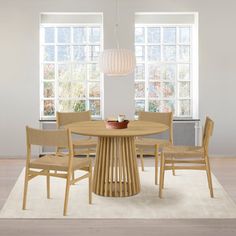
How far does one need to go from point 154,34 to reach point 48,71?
1651 mm

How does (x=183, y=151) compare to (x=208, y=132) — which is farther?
(x=183, y=151)

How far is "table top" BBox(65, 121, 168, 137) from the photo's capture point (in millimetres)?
4614

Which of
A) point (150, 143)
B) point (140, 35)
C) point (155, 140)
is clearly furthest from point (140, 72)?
point (150, 143)

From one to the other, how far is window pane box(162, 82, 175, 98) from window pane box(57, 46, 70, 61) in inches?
58.3

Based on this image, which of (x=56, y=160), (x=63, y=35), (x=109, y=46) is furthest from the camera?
(x=63, y=35)

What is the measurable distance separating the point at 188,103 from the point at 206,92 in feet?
1.31

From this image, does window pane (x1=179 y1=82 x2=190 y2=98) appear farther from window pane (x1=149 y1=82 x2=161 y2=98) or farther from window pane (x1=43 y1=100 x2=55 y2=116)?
window pane (x1=43 y1=100 x2=55 y2=116)

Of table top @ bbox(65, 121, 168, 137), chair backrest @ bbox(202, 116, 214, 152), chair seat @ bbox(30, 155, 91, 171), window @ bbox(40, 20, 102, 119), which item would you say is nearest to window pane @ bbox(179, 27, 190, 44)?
window @ bbox(40, 20, 102, 119)

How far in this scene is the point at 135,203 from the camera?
15.4ft

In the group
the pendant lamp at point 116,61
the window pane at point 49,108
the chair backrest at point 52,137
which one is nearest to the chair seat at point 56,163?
the chair backrest at point 52,137

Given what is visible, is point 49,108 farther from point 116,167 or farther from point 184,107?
point 116,167

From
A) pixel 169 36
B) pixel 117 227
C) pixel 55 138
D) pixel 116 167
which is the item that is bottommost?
pixel 117 227

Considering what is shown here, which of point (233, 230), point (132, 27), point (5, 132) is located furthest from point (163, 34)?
point (233, 230)

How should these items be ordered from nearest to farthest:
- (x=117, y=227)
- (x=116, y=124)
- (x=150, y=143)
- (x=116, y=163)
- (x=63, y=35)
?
(x=117, y=227), (x=116, y=163), (x=116, y=124), (x=150, y=143), (x=63, y=35)
